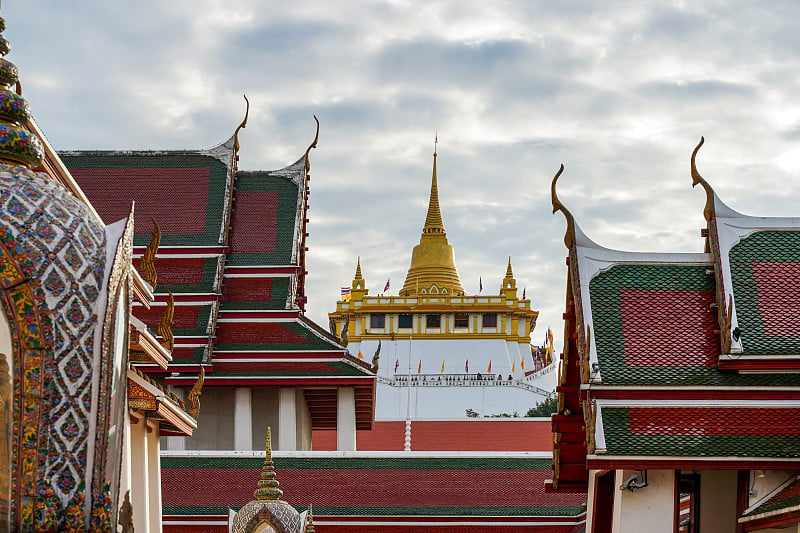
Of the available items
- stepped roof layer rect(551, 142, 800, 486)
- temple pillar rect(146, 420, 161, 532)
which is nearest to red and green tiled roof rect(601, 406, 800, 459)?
stepped roof layer rect(551, 142, 800, 486)

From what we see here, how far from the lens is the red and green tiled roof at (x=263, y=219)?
26922 mm

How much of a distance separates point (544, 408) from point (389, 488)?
96.9ft

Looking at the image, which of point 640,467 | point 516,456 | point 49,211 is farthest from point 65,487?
point 516,456

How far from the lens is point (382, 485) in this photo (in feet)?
71.9

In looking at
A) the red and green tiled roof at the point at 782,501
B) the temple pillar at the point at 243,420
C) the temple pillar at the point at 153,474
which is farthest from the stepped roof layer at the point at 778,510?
the temple pillar at the point at 243,420

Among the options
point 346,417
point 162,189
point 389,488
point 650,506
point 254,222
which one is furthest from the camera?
point 254,222

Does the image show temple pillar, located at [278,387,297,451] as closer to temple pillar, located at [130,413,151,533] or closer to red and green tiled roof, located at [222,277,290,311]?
red and green tiled roof, located at [222,277,290,311]

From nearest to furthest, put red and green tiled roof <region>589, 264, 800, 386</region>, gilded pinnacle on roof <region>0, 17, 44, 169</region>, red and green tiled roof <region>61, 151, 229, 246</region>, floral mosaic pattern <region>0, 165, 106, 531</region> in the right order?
floral mosaic pattern <region>0, 165, 106, 531</region>, gilded pinnacle on roof <region>0, 17, 44, 169</region>, red and green tiled roof <region>589, 264, 800, 386</region>, red and green tiled roof <region>61, 151, 229, 246</region>

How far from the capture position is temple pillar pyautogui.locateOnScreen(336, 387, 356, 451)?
25516 millimetres

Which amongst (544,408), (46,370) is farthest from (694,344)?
(544,408)

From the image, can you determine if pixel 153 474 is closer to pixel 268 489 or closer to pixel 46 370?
pixel 268 489

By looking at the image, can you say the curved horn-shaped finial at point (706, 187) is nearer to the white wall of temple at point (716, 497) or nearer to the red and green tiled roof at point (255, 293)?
the white wall of temple at point (716, 497)

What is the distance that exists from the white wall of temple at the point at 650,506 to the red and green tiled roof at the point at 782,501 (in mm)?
742

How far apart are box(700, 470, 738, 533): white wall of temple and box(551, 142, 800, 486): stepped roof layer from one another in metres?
0.91
